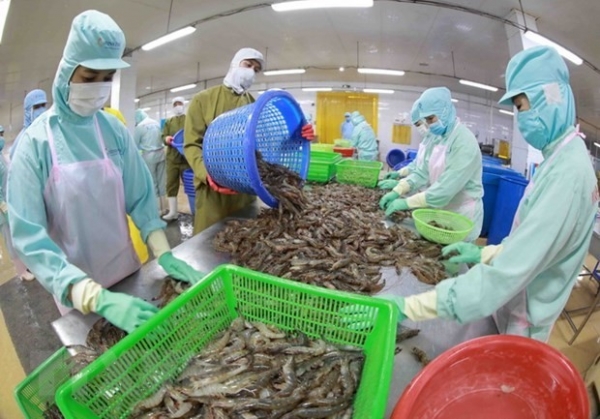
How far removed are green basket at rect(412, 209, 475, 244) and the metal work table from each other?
2.08 ft

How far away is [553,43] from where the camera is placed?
9352mm

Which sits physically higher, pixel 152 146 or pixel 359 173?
pixel 152 146

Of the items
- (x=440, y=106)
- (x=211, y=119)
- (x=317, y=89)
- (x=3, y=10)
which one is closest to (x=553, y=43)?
(x=440, y=106)

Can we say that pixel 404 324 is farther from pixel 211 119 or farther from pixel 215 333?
pixel 211 119

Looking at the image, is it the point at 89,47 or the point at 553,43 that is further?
the point at 553,43

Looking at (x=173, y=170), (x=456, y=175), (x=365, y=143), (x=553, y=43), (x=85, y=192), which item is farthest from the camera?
(x=365, y=143)

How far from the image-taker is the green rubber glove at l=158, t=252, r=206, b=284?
6.74 ft

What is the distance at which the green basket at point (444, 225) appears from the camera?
2.73 metres

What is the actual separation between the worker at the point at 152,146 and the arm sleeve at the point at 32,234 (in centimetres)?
728

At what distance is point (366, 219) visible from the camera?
3.52m

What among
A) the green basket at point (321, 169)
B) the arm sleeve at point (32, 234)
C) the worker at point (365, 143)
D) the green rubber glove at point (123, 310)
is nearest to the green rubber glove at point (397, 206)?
the green basket at point (321, 169)

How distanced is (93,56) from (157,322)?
1586mm

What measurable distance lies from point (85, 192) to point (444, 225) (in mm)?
3128

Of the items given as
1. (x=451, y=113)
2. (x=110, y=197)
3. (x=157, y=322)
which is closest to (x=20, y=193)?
(x=110, y=197)
